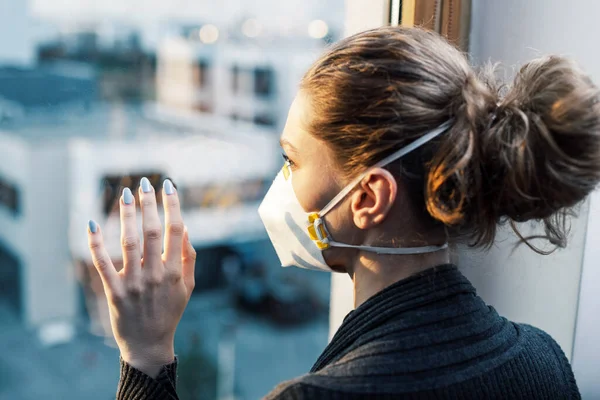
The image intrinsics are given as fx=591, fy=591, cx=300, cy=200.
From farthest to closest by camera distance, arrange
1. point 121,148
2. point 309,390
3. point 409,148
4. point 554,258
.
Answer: point 121,148 → point 554,258 → point 409,148 → point 309,390

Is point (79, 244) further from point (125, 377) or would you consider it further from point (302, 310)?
point (302, 310)

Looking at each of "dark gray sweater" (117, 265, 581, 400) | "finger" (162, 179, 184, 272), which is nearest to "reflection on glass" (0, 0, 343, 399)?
"finger" (162, 179, 184, 272)

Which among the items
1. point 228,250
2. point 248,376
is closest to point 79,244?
point 228,250

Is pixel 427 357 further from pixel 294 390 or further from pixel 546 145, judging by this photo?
pixel 546 145

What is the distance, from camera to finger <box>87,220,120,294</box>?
2.66 feet

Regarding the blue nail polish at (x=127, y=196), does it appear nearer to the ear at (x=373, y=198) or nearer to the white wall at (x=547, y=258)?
the ear at (x=373, y=198)

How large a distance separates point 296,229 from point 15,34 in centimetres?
113

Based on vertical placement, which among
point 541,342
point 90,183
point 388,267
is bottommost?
point 90,183

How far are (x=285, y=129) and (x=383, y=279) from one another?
0.86 ft

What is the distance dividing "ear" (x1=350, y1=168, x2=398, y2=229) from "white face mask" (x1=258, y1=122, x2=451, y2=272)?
0.05 feet

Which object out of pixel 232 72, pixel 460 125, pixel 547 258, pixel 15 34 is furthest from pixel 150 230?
pixel 232 72

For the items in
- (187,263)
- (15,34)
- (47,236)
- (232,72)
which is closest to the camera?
(187,263)

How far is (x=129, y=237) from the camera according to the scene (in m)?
0.80

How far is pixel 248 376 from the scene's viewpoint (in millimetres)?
4438
